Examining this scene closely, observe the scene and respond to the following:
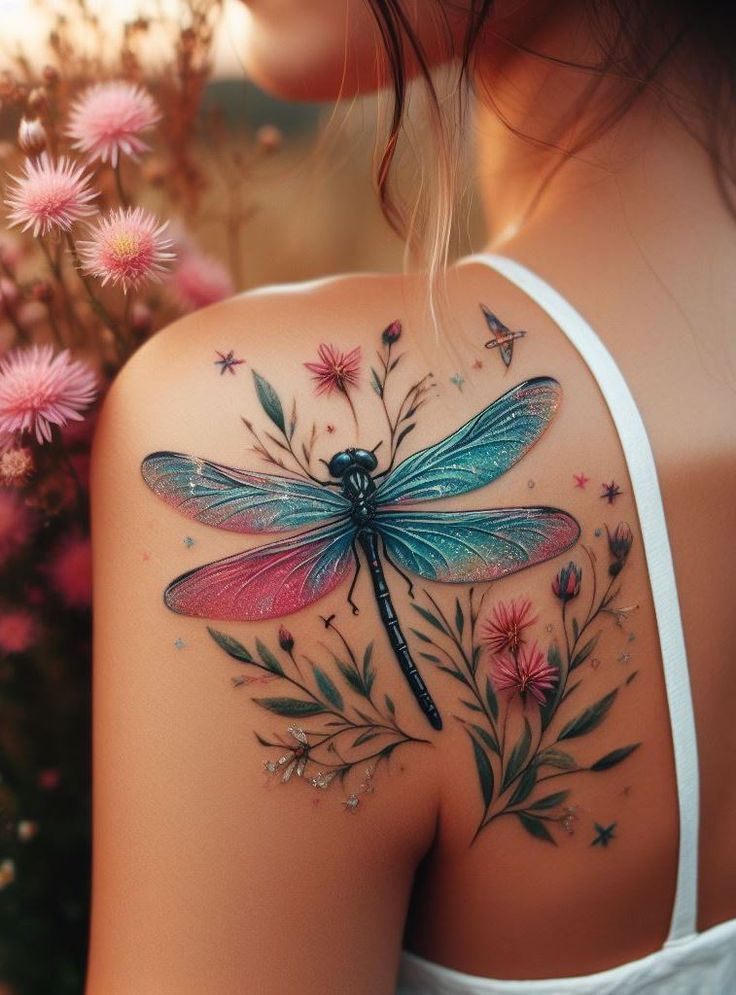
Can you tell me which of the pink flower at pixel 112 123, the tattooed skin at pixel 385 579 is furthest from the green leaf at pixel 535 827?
the pink flower at pixel 112 123

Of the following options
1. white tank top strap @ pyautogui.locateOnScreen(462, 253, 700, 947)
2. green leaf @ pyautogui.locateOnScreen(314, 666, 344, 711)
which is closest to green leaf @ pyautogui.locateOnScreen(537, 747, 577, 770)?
white tank top strap @ pyautogui.locateOnScreen(462, 253, 700, 947)

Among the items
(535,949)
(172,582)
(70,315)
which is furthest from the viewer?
(70,315)

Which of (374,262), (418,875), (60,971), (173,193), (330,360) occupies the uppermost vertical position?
(374,262)

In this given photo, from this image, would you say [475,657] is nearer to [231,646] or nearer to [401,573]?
[401,573]

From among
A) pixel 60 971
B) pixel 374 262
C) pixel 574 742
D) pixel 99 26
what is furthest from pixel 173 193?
pixel 374 262

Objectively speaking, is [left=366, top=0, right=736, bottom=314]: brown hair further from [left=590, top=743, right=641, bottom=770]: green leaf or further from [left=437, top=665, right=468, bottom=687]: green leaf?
[left=590, top=743, right=641, bottom=770]: green leaf

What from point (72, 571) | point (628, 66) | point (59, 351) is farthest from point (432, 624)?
point (628, 66)

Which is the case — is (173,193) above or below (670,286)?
above

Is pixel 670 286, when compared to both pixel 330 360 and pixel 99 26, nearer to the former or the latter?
pixel 330 360
